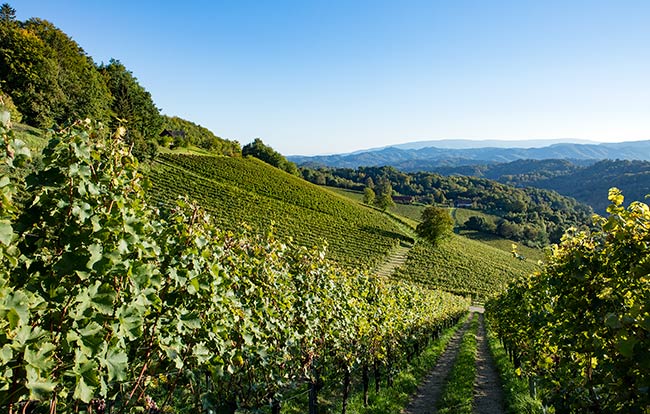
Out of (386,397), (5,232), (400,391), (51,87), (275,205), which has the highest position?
(51,87)

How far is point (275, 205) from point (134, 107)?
31045 mm

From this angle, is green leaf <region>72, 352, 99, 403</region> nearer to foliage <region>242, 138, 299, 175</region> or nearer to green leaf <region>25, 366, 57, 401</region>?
green leaf <region>25, 366, 57, 401</region>

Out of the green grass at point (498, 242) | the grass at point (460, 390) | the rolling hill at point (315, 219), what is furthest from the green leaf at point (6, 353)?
the green grass at point (498, 242)

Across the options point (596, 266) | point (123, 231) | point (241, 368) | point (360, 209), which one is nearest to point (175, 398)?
point (241, 368)

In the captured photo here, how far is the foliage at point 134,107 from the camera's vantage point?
5169cm

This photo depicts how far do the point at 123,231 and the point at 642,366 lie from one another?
12.1 ft

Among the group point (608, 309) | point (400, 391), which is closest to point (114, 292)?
point (608, 309)

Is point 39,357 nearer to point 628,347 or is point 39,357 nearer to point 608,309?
point 628,347

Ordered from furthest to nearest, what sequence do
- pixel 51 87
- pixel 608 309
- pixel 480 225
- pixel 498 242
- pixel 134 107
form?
pixel 480 225 < pixel 498 242 < pixel 134 107 < pixel 51 87 < pixel 608 309

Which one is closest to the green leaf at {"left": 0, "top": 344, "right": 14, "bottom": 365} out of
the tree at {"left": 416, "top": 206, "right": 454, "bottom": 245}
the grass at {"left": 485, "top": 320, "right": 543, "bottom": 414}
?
the grass at {"left": 485, "top": 320, "right": 543, "bottom": 414}

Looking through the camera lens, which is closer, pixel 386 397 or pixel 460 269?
pixel 386 397

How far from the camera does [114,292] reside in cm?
246

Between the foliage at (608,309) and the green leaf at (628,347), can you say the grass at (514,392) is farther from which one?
the green leaf at (628,347)

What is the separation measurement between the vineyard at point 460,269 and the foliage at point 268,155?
176ft
